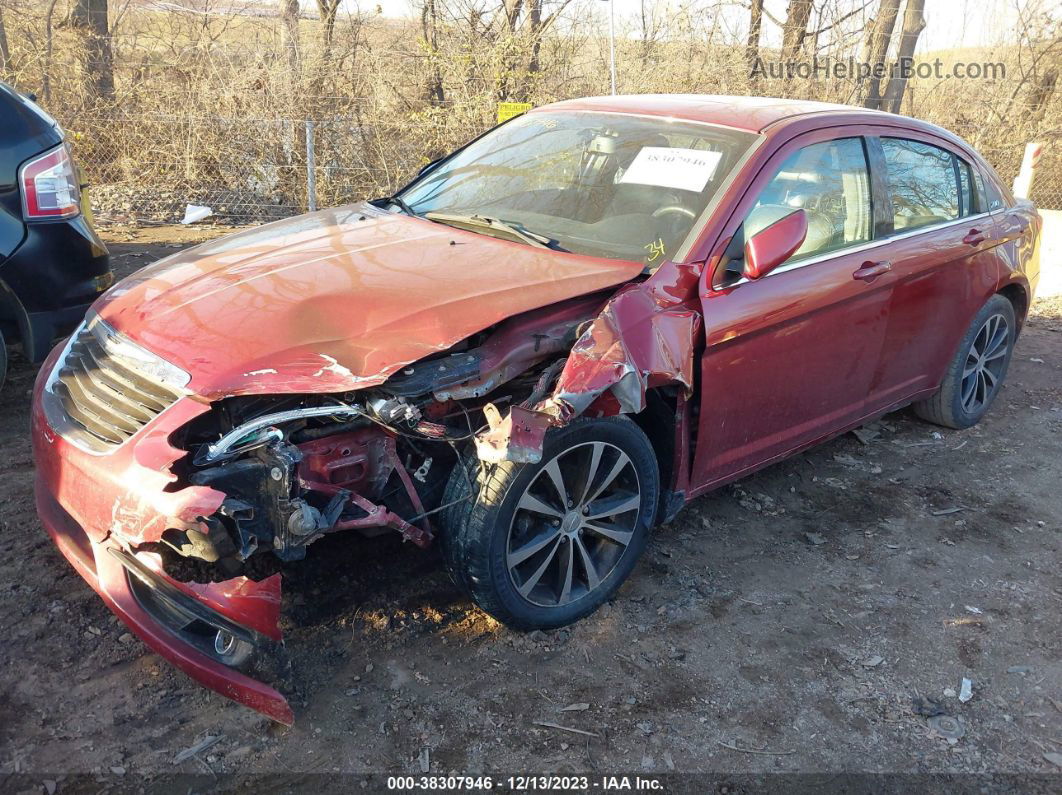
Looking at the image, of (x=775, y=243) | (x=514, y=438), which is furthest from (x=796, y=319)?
(x=514, y=438)

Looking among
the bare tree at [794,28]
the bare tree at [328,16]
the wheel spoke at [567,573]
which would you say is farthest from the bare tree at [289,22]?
the wheel spoke at [567,573]

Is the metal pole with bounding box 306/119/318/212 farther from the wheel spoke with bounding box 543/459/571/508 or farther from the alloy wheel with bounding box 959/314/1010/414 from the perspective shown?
the wheel spoke with bounding box 543/459/571/508

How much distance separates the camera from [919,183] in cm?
425

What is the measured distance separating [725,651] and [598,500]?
0.70m

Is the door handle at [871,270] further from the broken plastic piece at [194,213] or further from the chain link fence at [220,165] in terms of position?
the broken plastic piece at [194,213]

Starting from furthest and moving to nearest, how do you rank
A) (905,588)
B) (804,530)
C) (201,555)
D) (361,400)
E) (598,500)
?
(804,530) → (905,588) → (598,500) → (361,400) → (201,555)

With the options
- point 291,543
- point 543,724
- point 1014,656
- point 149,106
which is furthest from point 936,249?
point 149,106

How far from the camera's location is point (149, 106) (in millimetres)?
9750

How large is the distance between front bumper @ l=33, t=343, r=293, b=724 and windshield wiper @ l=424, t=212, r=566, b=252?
1.47 m

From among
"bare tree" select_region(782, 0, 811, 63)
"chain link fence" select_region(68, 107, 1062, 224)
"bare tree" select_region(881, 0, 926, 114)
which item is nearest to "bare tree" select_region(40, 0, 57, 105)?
"chain link fence" select_region(68, 107, 1062, 224)

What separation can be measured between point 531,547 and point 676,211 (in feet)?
4.69

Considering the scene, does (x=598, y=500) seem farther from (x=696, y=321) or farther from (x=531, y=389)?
(x=696, y=321)

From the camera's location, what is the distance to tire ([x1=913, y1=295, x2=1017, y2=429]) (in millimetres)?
4789

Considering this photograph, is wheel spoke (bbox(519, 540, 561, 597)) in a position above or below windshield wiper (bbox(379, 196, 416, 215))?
below
